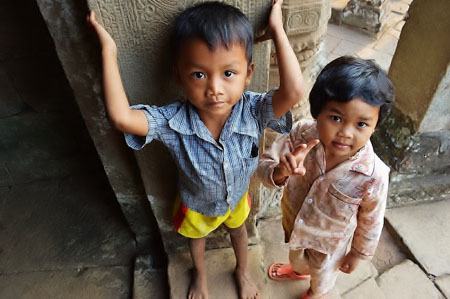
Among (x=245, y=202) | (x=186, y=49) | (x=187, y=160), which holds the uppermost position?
(x=186, y=49)

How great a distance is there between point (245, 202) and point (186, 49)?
0.77 meters

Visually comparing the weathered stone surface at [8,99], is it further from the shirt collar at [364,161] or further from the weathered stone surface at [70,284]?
the shirt collar at [364,161]

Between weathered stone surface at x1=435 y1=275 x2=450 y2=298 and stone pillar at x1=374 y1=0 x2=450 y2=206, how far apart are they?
1.76 feet

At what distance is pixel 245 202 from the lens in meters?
1.55

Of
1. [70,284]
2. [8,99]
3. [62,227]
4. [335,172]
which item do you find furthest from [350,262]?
[8,99]

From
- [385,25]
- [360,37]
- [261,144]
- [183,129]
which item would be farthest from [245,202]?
[385,25]

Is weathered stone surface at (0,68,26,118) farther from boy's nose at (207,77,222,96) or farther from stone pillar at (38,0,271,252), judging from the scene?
boy's nose at (207,77,222,96)

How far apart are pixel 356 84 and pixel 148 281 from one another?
154 cm

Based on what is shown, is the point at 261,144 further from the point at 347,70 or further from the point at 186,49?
the point at 186,49

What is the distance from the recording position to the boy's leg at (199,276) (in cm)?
171

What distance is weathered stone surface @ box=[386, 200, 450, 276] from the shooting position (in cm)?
212

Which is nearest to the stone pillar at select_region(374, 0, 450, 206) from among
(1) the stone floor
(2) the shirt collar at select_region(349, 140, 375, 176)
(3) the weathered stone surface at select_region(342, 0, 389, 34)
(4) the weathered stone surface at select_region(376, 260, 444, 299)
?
(1) the stone floor

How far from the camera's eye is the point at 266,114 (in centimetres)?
121

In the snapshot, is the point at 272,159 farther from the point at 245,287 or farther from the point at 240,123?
the point at 245,287
